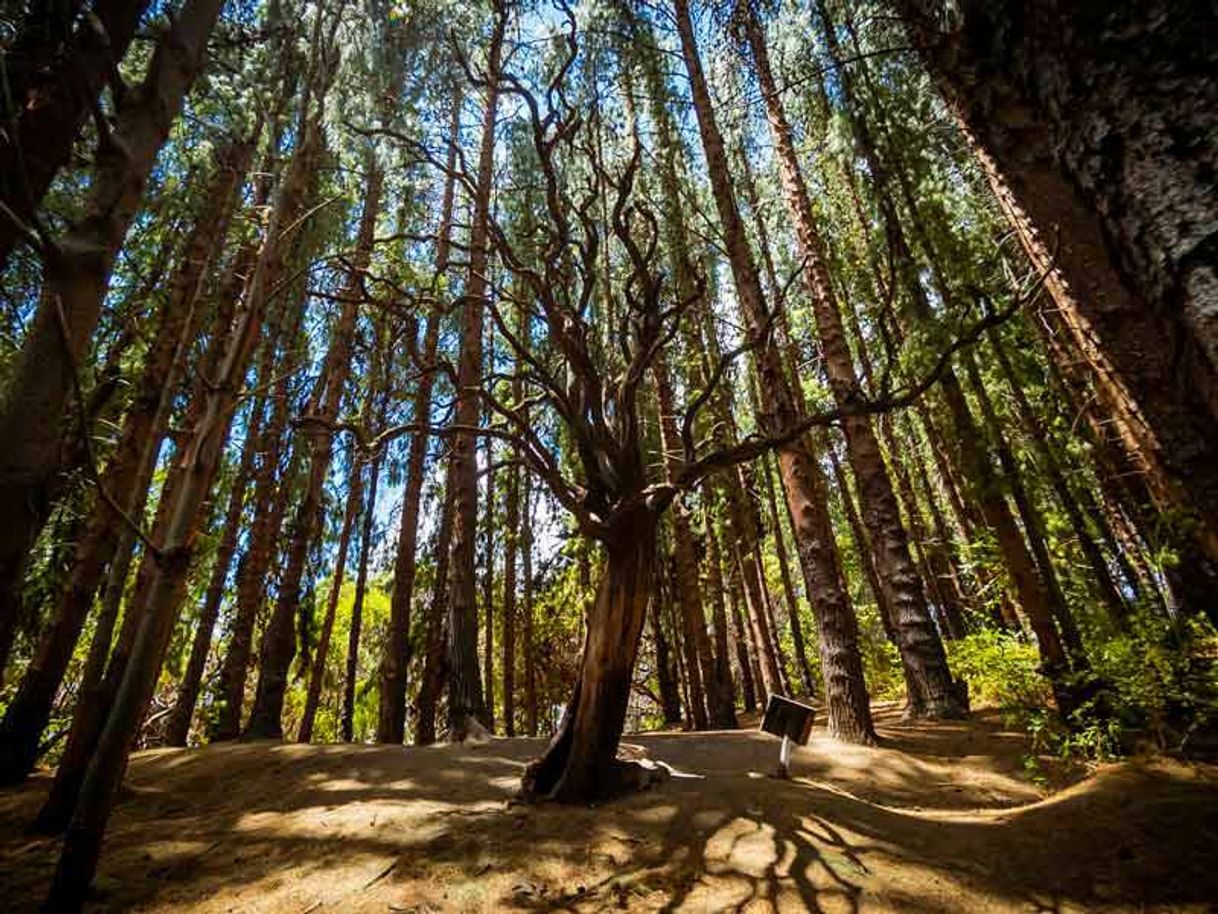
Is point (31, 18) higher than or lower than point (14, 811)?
higher

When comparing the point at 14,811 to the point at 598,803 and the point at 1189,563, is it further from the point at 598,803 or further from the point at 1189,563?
the point at 1189,563

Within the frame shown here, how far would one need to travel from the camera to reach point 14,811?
3.88m

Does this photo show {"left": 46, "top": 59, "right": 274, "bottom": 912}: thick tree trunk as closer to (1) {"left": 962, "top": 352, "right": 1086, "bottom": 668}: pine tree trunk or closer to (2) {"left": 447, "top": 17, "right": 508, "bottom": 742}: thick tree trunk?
(2) {"left": 447, "top": 17, "right": 508, "bottom": 742}: thick tree trunk

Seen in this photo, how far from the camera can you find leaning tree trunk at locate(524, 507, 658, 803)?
3.75 m

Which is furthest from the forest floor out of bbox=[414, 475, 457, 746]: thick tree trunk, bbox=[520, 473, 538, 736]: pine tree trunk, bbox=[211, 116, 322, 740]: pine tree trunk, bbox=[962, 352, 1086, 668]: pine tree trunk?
bbox=[520, 473, 538, 736]: pine tree trunk

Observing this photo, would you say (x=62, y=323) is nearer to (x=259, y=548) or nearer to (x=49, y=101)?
(x=49, y=101)

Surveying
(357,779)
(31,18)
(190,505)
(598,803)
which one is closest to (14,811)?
(357,779)

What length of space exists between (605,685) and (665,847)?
1.01 m

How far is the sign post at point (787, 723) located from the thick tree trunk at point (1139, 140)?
3.65 m

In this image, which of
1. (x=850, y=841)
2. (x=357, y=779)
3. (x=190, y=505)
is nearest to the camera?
(x=190, y=505)

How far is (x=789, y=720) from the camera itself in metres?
4.37

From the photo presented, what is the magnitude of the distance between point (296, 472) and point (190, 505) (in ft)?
26.2

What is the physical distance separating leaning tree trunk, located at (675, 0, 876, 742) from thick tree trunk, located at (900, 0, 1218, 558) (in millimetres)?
3822

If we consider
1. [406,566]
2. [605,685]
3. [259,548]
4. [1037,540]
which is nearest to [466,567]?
[406,566]
